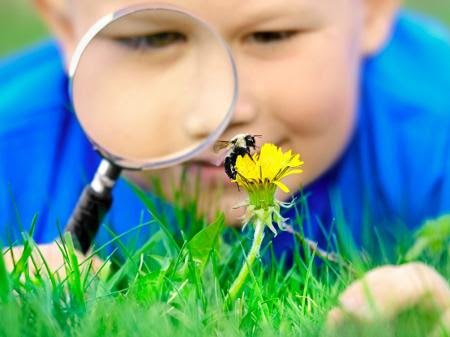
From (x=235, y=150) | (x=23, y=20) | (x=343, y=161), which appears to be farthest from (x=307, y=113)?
(x=23, y=20)

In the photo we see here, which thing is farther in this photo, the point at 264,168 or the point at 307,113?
the point at 307,113

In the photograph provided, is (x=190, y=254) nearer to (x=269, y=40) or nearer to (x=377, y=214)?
(x=269, y=40)

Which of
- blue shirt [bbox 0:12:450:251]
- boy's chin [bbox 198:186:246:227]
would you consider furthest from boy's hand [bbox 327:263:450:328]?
blue shirt [bbox 0:12:450:251]

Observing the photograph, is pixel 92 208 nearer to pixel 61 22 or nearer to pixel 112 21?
pixel 112 21

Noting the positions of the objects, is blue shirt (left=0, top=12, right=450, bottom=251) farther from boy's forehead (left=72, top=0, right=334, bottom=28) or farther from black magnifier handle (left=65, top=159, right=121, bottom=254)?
black magnifier handle (left=65, top=159, right=121, bottom=254)

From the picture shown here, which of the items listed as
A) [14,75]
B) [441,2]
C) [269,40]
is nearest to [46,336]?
[269,40]
